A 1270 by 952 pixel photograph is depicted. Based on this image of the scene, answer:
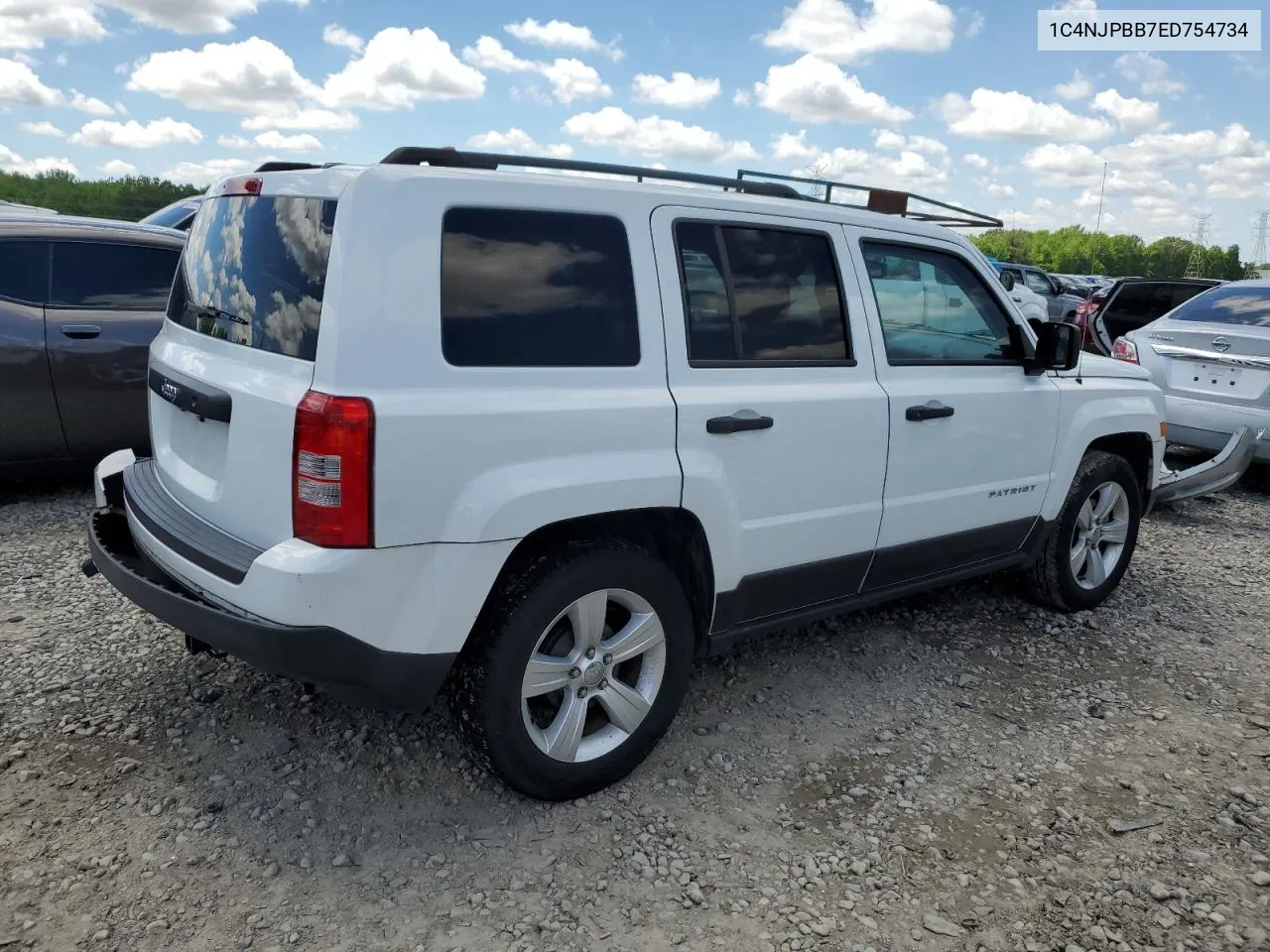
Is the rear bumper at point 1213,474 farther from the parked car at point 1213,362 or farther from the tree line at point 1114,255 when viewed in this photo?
the tree line at point 1114,255

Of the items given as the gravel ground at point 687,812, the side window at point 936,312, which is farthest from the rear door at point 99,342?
the side window at point 936,312

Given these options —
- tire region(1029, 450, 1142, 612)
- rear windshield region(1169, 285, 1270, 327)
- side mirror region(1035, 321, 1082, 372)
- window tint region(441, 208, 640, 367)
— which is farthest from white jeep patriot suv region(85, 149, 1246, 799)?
rear windshield region(1169, 285, 1270, 327)

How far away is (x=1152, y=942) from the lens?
2.54 meters

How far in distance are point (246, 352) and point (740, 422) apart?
149cm

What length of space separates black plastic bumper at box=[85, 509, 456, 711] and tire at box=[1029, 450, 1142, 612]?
3.19 m

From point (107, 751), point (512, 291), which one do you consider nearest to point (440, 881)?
point (107, 751)

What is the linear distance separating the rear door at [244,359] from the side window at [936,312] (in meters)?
2.04

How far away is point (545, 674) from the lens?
9.27ft

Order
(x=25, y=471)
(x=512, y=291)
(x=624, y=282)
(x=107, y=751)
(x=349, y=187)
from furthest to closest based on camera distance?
(x=25, y=471), (x=107, y=751), (x=624, y=282), (x=512, y=291), (x=349, y=187)

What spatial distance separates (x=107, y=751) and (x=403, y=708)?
1.23m

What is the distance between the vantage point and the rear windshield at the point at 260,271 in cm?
253

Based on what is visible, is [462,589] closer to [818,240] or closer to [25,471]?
[818,240]

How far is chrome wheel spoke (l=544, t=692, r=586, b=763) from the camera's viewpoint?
9.52ft

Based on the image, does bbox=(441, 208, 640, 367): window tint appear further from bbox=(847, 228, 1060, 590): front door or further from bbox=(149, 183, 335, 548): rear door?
bbox=(847, 228, 1060, 590): front door
